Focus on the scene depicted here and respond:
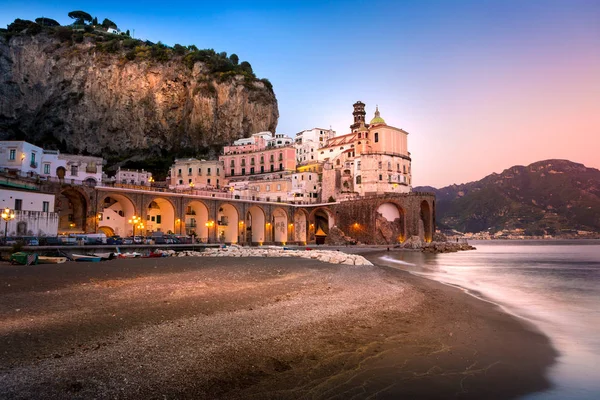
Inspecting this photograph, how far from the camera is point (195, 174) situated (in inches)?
3258

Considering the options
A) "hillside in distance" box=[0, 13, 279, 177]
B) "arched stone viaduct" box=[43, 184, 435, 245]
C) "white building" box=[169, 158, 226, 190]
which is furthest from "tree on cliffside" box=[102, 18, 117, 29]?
"arched stone viaduct" box=[43, 184, 435, 245]

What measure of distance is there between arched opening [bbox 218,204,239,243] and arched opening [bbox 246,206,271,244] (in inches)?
153

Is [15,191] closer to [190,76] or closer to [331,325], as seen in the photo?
[331,325]

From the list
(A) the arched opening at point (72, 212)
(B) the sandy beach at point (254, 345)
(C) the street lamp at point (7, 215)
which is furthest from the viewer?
(A) the arched opening at point (72, 212)

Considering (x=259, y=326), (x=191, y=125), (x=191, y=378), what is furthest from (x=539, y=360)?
(x=191, y=125)

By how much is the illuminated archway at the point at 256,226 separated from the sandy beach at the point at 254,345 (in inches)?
2007

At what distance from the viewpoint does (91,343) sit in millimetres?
7344

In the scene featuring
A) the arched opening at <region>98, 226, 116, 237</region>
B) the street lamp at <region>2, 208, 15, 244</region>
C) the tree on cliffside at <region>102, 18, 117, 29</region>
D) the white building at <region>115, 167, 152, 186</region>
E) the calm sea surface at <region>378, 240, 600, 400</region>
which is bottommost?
the calm sea surface at <region>378, 240, 600, 400</region>

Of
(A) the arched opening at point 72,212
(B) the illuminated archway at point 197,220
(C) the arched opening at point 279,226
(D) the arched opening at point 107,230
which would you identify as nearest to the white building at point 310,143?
(C) the arched opening at point 279,226

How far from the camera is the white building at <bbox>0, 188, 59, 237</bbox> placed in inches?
1235

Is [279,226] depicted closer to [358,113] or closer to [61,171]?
[61,171]

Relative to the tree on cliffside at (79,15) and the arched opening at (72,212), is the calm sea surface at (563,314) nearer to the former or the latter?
the arched opening at (72,212)

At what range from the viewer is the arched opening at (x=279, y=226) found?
6994 cm

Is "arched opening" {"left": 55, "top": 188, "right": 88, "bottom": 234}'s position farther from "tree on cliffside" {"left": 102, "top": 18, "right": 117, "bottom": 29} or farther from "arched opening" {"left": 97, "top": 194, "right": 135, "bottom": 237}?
"tree on cliffside" {"left": 102, "top": 18, "right": 117, "bottom": 29}
